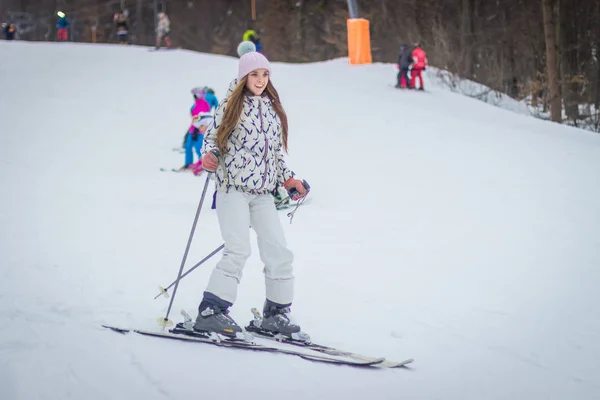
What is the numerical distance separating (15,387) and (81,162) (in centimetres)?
908

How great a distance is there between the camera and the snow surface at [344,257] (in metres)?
3.73

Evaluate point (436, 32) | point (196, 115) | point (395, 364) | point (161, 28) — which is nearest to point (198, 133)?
point (196, 115)

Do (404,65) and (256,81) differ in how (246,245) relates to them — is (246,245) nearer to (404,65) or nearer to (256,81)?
(256,81)

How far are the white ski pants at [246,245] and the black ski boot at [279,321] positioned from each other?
0.05 metres

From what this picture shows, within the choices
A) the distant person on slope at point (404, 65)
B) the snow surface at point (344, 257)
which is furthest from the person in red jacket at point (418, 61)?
the snow surface at point (344, 257)

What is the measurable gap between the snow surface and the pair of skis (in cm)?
6

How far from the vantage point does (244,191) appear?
4055mm

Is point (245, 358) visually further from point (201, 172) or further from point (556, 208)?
point (201, 172)

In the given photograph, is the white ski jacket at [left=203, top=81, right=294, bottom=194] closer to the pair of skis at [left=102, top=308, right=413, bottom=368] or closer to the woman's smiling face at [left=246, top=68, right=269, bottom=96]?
the woman's smiling face at [left=246, top=68, right=269, bottom=96]

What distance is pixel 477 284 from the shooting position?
577 centimetres

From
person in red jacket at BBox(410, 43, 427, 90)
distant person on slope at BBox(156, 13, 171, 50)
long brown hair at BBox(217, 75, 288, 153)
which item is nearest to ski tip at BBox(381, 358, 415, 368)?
long brown hair at BBox(217, 75, 288, 153)

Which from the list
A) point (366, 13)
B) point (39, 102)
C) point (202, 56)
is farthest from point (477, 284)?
point (366, 13)

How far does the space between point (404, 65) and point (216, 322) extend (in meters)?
A: 14.5

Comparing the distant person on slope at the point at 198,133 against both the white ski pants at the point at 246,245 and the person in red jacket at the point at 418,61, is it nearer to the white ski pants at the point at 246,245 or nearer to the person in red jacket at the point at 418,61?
the white ski pants at the point at 246,245
